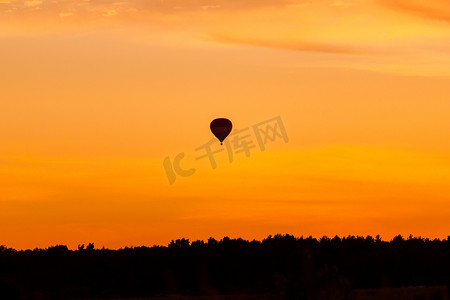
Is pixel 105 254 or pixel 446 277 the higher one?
pixel 105 254

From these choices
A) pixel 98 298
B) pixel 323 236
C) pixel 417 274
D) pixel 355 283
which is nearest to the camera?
pixel 98 298

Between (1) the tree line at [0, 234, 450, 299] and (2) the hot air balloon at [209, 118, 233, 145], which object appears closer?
(1) the tree line at [0, 234, 450, 299]

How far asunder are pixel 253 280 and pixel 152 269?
646 centimetres

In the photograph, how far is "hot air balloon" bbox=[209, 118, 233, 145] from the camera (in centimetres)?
7419

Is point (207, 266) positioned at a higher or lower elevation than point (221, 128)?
lower

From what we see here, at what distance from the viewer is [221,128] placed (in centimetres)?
7444

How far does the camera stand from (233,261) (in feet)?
220

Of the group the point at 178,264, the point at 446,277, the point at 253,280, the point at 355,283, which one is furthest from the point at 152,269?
the point at 446,277

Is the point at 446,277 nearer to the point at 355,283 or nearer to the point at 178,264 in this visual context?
the point at 355,283

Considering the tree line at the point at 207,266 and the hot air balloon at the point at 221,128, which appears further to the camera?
the hot air balloon at the point at 221,128

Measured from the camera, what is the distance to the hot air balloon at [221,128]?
74188mm

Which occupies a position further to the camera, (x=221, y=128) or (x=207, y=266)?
(x=221, y=128)

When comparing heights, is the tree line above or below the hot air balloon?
below

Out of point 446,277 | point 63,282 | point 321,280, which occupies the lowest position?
point 321,280
